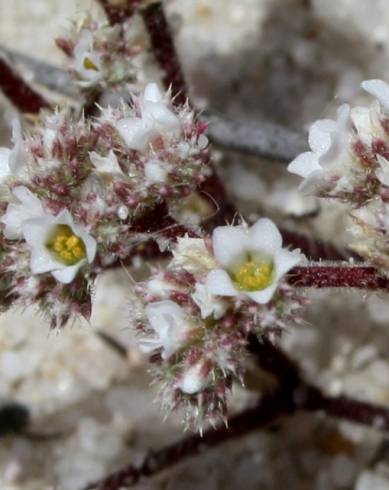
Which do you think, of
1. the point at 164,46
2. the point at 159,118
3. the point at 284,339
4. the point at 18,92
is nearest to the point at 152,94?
the point at 159,118

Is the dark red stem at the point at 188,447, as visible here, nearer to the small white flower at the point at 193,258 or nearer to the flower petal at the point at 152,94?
the small white flower at the point at 193,258

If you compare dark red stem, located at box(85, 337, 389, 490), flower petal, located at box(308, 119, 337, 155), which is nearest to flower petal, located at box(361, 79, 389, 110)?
flower petal, located at box(308, 119, 337, 155)

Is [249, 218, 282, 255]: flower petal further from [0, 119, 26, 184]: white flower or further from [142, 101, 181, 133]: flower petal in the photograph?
[0, 119, 26, 184]: white flower

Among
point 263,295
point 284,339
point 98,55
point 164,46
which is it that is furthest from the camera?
point 284,339

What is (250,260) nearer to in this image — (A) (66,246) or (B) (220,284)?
(B) (220,284)

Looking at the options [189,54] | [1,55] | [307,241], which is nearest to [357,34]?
[189,54]

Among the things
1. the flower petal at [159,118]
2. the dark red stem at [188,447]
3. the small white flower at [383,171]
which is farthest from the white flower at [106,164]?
the dark red stem at [188,447]

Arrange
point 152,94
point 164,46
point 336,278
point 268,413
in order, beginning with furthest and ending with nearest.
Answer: point 268,413 < point 164,46 < point 152,94 < point 336,278
